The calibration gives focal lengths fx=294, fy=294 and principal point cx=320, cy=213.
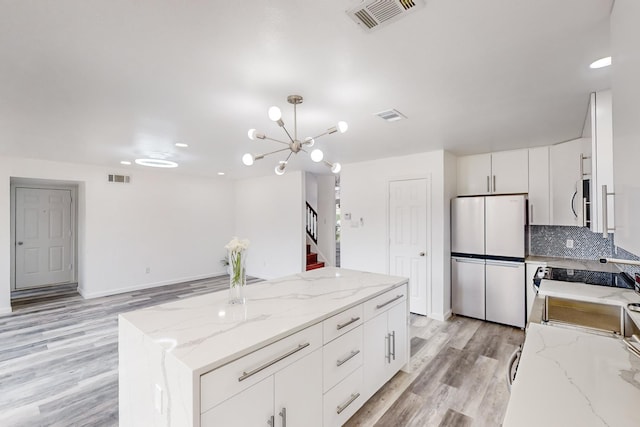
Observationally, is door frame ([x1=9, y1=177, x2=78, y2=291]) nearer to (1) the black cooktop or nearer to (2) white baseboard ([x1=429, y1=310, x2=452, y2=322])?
(2) white baseboard ([x1=429, y1=310, x2=452, y2=322])

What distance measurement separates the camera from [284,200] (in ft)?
20.4

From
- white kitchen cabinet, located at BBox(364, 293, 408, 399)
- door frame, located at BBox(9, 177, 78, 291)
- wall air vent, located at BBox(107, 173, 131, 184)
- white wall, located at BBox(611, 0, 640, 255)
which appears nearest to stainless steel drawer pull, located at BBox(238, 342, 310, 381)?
white kitchen cabinet, located at BBox(364, 293, 408, 399)

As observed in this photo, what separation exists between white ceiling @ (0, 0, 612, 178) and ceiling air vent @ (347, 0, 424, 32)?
46 mm

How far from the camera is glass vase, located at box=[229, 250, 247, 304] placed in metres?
1.87

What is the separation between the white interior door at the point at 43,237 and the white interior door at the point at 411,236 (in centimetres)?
670

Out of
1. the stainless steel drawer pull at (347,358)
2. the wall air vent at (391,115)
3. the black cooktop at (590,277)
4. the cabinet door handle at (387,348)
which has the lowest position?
the cabinet door handle at (387,348)

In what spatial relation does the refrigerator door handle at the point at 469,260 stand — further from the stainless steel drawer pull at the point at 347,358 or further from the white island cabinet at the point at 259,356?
the stainless steel drawer pull at the point at 347,358

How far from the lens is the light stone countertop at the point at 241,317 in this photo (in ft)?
4.26

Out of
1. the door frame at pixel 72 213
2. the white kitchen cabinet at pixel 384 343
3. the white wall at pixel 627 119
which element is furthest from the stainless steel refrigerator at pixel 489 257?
the door frame at pixel 72 213

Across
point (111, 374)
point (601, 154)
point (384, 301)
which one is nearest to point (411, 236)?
point (384, 301)

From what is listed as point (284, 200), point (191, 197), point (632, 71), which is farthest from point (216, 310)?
point (191, 197)

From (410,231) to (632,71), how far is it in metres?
3.57

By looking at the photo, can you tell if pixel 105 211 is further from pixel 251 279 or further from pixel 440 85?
pixel 440 85

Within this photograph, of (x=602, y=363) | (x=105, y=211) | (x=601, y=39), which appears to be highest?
(x=601, y=39)
